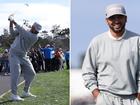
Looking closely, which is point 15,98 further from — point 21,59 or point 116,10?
point 116,10

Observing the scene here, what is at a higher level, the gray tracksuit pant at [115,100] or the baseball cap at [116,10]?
the baseball cap at [116,10]

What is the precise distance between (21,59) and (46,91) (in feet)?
1.73

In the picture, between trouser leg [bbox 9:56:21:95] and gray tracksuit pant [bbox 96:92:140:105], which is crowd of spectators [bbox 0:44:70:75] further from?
gray tracksuit pant [bbox 96:92:140:105]

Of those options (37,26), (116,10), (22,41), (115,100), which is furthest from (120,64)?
(22,41)

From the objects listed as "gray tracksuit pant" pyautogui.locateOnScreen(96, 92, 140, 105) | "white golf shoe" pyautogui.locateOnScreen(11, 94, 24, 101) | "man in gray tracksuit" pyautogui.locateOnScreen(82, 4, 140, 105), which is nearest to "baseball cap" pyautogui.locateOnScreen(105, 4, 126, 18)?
"man in gray tracksuit" pyautogui.locateOnScreen(82, 4, 140, 105)

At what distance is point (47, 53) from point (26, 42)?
36 cm

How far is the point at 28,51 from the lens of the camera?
17.4ft

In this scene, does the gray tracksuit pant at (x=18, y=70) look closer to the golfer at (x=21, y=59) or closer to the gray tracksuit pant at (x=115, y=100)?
the golfer at (x=21, y=59)

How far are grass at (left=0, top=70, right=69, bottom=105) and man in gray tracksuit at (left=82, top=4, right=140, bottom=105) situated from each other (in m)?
2.22

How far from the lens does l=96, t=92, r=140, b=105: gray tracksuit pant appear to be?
296 cm

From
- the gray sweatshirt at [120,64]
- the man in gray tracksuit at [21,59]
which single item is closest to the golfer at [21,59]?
the man in gray tracksuit at [21,59]

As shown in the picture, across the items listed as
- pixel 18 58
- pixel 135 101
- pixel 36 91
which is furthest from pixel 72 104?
pixel 135 101

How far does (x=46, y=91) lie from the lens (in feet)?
17.7

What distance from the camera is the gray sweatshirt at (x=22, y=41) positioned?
17.0 feet
